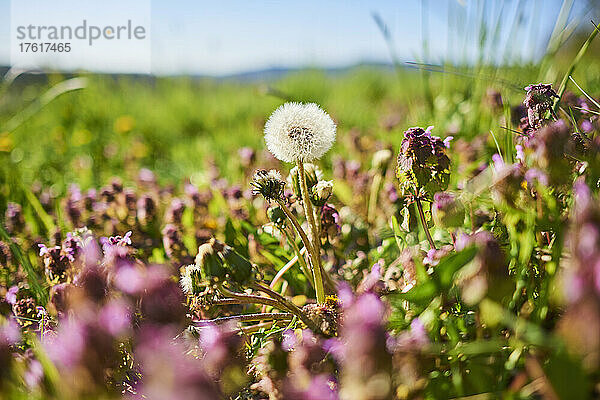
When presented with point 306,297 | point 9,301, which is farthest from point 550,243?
point 9,301

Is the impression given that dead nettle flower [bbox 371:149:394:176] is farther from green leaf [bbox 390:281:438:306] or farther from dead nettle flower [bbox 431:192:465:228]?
green leaf [bbox 390:281:438:306]

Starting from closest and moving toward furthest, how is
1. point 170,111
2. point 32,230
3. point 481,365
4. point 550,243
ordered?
point 481,365
point 550,243
point 32,230
point 170,111

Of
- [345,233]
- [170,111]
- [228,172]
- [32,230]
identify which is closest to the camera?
[345,233]

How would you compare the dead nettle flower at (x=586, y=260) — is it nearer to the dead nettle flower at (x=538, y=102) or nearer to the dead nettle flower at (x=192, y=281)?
→ the dead nettle flower at (x=538, y=102)

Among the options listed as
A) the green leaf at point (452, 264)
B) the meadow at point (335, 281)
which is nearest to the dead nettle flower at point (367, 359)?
the meadow at point (335, 281)

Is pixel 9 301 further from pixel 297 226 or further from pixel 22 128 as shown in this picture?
pixel 22 128

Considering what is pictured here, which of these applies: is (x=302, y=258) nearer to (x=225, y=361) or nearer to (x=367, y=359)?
(x=225, y=361)

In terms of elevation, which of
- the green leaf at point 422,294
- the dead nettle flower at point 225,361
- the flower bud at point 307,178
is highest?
the flower bud at point 307,178

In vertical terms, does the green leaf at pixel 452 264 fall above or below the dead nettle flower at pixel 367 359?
above
